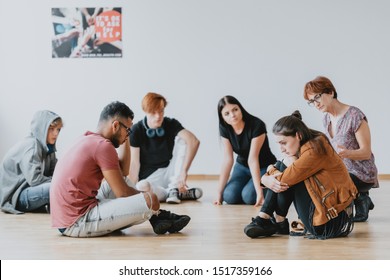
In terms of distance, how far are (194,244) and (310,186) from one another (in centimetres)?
57

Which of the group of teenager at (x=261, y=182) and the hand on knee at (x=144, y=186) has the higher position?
the group of teenager at (x=261, y=182)

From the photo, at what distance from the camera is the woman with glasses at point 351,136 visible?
349cm

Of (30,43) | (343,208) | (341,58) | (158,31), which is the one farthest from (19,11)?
(343,208)

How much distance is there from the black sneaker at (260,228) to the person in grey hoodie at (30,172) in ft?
4.55

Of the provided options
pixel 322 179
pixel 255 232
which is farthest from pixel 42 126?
pixel 322 179

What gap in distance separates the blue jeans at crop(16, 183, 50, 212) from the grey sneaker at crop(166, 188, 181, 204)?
888 millimetres

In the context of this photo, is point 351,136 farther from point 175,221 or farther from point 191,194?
point 191,194

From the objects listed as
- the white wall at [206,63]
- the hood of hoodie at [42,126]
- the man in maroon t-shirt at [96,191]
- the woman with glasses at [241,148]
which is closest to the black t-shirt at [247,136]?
the woman with glasses at [241,148]

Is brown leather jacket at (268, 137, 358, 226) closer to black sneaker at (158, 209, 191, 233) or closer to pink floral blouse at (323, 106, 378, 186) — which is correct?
black sneaker at (158, 209, 191, 233)

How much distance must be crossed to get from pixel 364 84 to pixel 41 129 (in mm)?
3245

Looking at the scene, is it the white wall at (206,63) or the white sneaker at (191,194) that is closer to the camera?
the white sneaker at (191,194)

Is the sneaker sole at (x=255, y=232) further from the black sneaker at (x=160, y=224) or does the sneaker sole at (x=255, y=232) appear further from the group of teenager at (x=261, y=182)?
the black sneaker at (x=160, y=224)

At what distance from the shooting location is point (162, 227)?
3.06 meters

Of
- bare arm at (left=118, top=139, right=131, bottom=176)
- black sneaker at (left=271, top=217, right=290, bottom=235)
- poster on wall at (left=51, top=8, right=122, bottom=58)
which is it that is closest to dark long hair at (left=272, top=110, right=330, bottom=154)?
black sneaker at (left=271, top=217, right=290, bottom=235)
